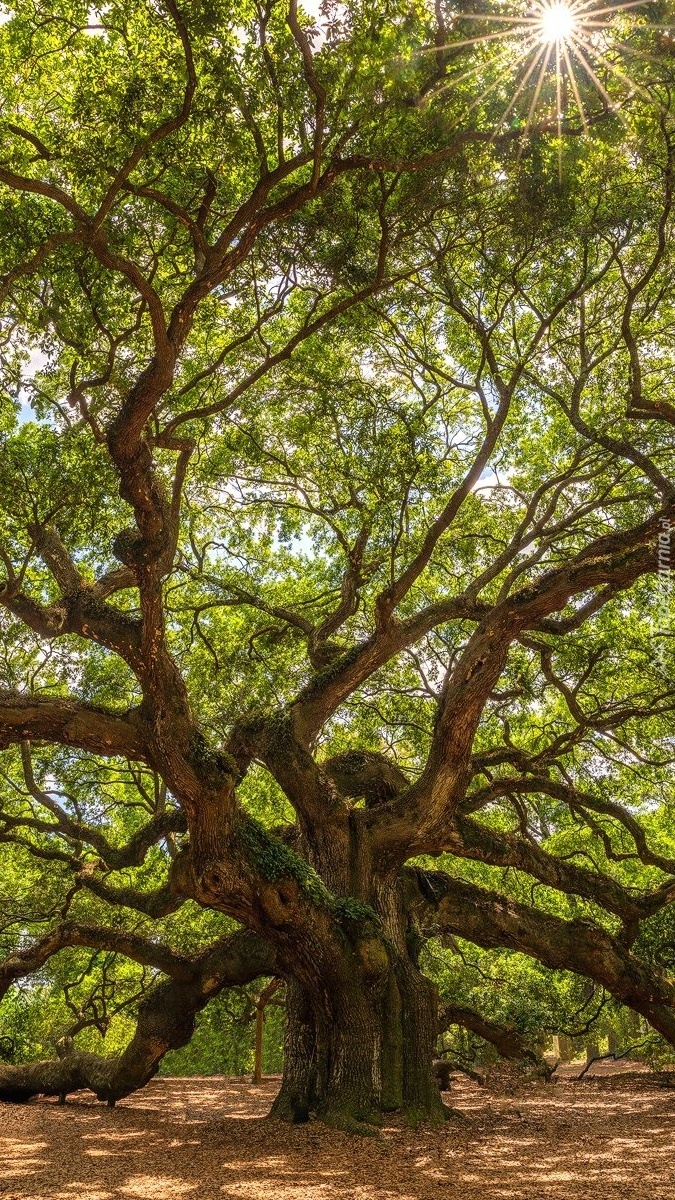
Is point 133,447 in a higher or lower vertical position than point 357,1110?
higher

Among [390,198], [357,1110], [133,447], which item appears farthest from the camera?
[390,198]

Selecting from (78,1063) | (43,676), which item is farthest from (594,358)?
(78,1063)

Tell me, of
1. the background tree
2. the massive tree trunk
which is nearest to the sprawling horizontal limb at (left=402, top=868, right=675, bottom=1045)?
the background tree

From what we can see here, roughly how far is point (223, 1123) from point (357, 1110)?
160 centimetres

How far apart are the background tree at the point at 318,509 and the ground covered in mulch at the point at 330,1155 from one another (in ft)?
2.26

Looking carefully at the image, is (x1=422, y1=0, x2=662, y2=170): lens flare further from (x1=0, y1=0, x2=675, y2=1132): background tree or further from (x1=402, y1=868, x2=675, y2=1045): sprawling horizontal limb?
(x1=402, y1=868, x2=675, y2=1045): sprawling horizontal limb

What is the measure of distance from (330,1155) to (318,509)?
7839 mm

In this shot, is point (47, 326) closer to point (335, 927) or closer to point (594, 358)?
point (335, 927)

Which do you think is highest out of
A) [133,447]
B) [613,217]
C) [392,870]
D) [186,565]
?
[613,217]

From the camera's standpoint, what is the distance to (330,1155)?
6.29 m

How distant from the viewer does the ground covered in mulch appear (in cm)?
525

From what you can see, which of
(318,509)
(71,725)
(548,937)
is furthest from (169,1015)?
(318,509)

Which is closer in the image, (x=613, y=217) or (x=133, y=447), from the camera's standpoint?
(x=133, y=447)

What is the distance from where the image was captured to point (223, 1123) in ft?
26.8
